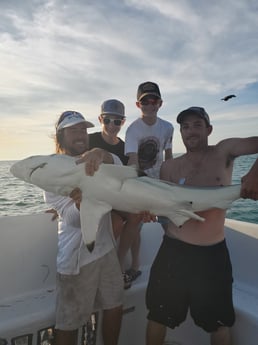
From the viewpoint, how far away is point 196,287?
259 centimetres

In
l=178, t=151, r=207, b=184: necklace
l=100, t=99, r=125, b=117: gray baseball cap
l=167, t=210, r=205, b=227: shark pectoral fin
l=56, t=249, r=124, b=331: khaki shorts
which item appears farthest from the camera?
l=100, t=99, r=125, b=117: gray baseball cap

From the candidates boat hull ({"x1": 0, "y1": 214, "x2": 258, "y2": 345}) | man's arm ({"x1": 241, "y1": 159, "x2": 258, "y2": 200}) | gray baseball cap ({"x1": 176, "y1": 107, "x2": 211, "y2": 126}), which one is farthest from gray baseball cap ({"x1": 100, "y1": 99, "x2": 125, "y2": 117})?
man's arm ({"x1": 241, "y1": 159, "x2": 258, "y2": 200})

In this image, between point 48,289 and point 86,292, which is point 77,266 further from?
point 48,289

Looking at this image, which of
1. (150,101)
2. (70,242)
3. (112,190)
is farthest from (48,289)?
(150,101)

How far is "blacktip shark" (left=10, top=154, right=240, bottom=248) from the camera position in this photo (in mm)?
2055

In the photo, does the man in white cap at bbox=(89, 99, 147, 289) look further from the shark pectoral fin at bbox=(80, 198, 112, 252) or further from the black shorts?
the shark pectoral fin at bbox=(80, 198, 112, 252)

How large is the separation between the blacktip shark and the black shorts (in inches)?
21.8

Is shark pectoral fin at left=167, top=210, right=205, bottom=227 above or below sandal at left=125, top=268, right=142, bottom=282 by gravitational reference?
above

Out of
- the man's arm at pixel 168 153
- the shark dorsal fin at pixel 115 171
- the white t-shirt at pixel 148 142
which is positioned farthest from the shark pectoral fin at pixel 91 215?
the man's arm at pixel 168 153

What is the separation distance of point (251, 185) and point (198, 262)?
2.72ft

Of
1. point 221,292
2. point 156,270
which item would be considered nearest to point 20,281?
point 156,270

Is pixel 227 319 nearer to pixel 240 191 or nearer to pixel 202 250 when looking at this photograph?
pixel 202 250

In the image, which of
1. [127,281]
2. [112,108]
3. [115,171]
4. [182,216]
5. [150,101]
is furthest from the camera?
A: [150,101]

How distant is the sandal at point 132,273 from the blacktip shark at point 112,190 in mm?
1555
